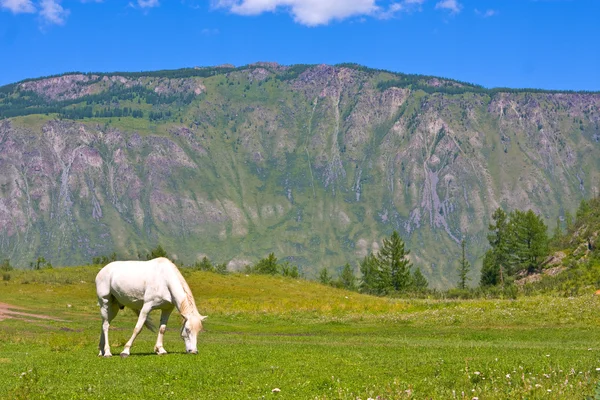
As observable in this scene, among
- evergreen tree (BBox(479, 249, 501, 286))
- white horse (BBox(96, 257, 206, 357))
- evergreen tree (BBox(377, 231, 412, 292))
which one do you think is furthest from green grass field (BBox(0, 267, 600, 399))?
evergreen tree (BBox(377, 231, 412, 292))

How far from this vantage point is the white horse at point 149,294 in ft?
93.7

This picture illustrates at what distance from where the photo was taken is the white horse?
28562mm

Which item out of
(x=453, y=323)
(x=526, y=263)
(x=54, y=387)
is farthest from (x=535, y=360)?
(x=526, y=263)

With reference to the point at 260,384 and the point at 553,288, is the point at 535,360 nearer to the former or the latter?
the point at 260,384

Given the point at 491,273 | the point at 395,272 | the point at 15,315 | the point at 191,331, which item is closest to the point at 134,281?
the point at 191,331

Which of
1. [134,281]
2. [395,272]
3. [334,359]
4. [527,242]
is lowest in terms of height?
[334,359]

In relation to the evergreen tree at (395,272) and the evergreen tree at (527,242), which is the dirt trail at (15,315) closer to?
the evergreen tree at (395,272)

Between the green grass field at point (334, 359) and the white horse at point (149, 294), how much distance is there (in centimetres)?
103

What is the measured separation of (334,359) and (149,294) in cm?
818

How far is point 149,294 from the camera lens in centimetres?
2928

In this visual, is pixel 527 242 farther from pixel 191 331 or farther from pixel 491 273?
pixel 191 331

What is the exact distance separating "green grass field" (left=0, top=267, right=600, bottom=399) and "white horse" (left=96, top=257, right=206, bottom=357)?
1027 mm

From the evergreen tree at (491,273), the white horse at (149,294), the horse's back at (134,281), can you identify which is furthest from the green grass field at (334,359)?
the evergreen tree at (491,273)

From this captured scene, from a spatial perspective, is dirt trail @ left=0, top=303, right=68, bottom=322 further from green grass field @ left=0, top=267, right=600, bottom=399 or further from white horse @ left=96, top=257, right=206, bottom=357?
white horse @ left=96, top=257, right=206, bottom=357
